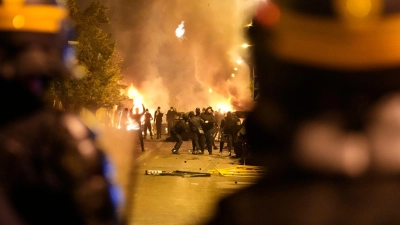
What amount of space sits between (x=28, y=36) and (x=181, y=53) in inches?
3246

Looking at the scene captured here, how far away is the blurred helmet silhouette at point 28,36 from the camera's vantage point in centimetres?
207

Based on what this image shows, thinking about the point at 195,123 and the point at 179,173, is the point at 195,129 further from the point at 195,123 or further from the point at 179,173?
the point at 179,173

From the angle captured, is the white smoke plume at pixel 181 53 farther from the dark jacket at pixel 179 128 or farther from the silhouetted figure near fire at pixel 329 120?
the silhouetted figure near fire at pixel 329 120

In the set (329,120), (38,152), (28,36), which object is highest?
(28,36)

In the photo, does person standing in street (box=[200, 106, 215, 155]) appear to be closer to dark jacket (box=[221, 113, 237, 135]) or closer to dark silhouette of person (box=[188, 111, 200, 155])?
dark silhouette of person (box=[188, 111, 200, 155])

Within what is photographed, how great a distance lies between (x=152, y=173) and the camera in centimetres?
1367

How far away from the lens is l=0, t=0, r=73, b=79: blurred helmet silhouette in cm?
207

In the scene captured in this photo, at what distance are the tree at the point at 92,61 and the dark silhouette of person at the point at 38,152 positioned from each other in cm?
2568

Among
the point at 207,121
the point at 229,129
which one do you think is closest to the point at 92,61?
the point at 207,121

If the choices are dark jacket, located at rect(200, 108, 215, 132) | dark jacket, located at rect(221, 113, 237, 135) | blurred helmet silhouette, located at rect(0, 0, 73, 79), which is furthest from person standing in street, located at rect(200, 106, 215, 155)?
blurred helmet silhouette, located at rect(0, 0, 73, 79)

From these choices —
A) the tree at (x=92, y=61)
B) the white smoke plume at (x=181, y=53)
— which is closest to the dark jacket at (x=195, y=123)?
the tree at (x=92, y=61)

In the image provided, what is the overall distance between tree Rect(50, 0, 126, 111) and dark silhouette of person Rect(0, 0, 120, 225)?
25681mm

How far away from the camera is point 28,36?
2.09 m

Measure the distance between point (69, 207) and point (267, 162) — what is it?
0.79 meters
